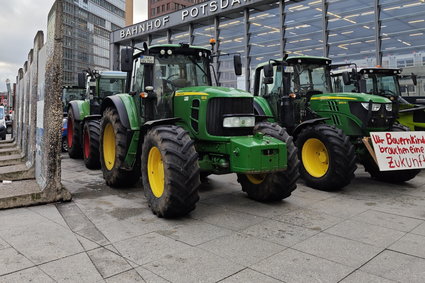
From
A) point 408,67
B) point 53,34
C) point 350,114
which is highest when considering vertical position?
point 408,67

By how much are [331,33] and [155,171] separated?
13020 mm

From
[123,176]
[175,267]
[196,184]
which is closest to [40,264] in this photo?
[175,267]

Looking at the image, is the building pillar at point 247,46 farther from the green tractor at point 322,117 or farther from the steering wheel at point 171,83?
the steering wheel at point 171,83

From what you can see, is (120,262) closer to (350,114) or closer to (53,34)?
(53,34)

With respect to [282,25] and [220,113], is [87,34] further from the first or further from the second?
[220,113]

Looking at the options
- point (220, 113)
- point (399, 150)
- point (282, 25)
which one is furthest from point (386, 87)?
point (282, 25)

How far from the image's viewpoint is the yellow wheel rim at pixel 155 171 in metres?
5.32

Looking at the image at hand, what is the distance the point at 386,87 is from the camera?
10.3m

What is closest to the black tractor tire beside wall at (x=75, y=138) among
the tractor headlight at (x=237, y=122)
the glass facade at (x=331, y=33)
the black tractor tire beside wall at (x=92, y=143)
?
the black tractor tire beside wall at (x=92, y=143)

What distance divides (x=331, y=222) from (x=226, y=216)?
1441 mm

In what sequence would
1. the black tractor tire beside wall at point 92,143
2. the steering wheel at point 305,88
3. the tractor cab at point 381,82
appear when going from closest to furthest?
1. the steering wheel at point 305,88
2. the black tractor tire beside wall at point 92,143
3. the tractor cab at point 381,82

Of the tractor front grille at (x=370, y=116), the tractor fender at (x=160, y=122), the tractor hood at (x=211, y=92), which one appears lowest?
the tractor fender at (x=160, y=122)

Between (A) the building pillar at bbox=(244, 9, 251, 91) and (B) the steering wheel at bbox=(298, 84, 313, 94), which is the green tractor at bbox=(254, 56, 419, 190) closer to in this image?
(B) the steering wheel at bbox=(298, 84, 313, 94)

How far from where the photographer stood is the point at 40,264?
3422 millimetres
